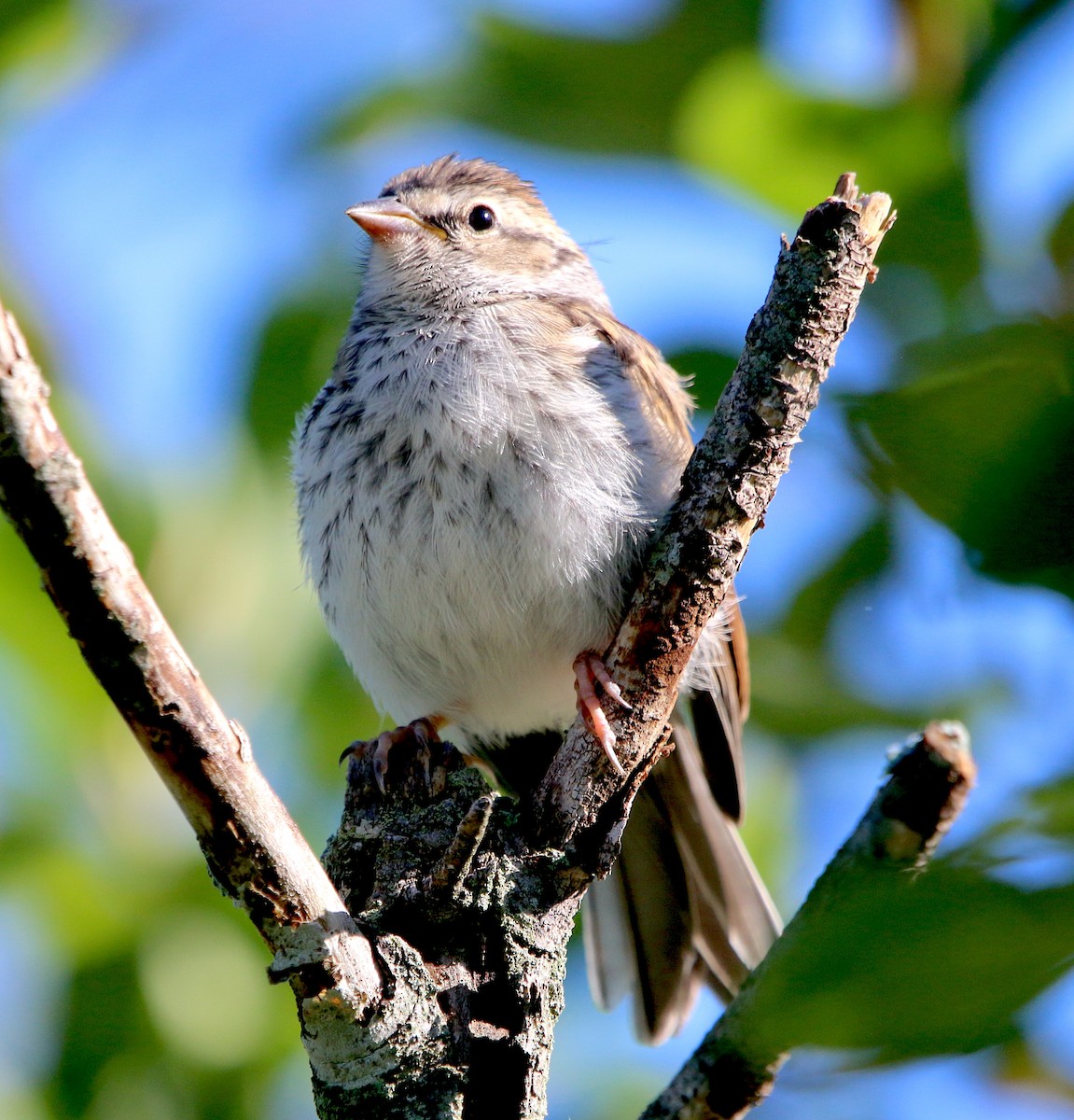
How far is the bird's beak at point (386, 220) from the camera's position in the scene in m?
4.52

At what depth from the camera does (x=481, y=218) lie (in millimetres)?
4816

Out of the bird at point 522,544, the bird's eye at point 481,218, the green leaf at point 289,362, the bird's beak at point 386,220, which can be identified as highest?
the bird's eye at point 481,218

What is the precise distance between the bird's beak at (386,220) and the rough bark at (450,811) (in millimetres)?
2346

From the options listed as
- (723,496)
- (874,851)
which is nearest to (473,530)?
(723,496)

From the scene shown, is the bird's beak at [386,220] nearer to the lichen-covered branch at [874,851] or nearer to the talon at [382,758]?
the talon at [382,758]

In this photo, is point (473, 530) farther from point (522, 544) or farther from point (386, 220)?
point (386, 220)

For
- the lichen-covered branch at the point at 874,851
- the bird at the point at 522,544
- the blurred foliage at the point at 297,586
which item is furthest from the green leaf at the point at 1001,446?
the bird at the point at 522,544

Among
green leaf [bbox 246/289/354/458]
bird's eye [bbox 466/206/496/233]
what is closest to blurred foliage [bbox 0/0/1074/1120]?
green leaf [bbox 246/289/354/458]

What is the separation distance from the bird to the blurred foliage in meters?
0.23

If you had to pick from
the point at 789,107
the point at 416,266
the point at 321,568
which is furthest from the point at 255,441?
the point at 789,107

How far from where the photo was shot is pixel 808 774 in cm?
409

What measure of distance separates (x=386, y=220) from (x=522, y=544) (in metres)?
1.68

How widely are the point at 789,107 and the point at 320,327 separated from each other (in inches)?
82.4

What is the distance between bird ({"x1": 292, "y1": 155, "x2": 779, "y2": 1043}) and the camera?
3482 millimetres
